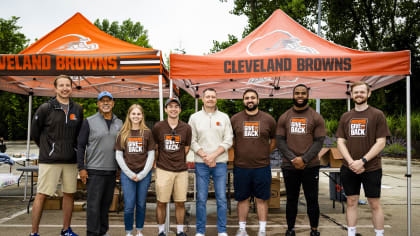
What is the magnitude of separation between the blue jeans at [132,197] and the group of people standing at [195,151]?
0.01 meters

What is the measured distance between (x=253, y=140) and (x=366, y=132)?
4.47ft

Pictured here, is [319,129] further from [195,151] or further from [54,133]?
[54,133]

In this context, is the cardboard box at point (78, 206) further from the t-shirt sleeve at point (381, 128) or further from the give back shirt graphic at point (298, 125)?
the t-shirt sleeve at point (381, 128)

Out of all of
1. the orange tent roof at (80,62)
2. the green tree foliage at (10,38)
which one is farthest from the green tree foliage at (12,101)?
the orange tent roof at (80,62)

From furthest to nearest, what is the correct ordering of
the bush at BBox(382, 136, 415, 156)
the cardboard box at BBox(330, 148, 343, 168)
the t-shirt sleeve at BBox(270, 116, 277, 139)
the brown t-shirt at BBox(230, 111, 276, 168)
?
1. the bush at BBox(382, 136, 415, 156)
2. the cardboard box at BBox(330, 148, 343, 168)
3. the t-shirt sleeve at BBox(270, 116, 277, 139)
4. the brown t-shirt at BBox(230, 111, 276, 168)

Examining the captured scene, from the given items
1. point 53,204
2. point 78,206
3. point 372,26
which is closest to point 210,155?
point 78,206

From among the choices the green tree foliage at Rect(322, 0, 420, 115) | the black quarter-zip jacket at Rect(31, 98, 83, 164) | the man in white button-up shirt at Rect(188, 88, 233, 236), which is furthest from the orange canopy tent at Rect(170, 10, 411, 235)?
the green tree foliage at Rect(322, 0, 420, 115)

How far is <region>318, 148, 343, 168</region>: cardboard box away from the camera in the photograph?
5465 mm

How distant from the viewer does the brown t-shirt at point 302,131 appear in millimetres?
3900

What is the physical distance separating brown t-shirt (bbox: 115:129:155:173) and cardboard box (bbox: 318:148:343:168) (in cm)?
324

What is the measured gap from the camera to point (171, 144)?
389 centimetres

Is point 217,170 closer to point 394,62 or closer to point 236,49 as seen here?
point 236,49

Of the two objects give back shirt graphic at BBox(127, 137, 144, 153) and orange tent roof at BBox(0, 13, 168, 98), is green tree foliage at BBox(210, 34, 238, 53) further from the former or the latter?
give back shirt graphic at BBox(127, 137, 144, 153)

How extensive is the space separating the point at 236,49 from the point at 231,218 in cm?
293
